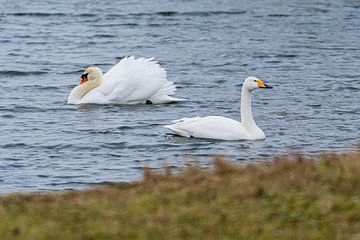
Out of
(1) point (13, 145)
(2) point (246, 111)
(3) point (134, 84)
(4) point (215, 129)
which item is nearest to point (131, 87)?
(3) point (134, 84)

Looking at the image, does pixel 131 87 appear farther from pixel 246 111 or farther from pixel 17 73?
pixel 17 73

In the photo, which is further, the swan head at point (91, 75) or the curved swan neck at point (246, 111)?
the swan head at point (91, 75)

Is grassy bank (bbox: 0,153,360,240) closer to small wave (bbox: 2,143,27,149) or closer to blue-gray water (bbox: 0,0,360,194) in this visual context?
blue-gray water (bbox: 0,0,360,194)

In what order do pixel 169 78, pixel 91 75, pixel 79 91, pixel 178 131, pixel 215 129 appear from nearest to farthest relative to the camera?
pixel 215 129 → pixel 178 131 → pixel 79 91 → pixel 91 75 → pixel 169 78

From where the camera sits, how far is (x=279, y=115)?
67.4ft

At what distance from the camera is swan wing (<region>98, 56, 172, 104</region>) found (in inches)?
883

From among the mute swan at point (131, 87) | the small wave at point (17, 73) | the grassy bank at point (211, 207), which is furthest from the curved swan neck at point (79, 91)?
the grassy bank at point (211, 207)

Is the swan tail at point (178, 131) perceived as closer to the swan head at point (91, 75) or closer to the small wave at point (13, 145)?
the small wave at point (13, 145)

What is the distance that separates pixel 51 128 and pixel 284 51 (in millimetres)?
12092

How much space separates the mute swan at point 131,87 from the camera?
22438 mm

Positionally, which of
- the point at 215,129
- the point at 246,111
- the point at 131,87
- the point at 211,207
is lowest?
the point at 211,207

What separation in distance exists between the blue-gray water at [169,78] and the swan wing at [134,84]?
36 cm

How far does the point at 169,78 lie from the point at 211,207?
52.0ft

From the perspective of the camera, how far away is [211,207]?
10117 mm
